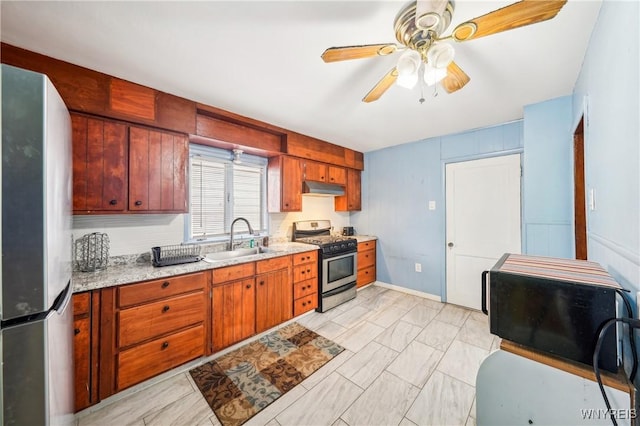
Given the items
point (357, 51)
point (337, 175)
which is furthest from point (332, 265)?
point (357, 51)

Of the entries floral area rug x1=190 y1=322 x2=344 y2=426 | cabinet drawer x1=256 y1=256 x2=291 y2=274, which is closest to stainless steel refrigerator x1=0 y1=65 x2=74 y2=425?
floral area rug x1=190 y1=322 x2=344 y2=426

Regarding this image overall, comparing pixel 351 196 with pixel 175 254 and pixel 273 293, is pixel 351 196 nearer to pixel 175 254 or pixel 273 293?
pixel 273 293

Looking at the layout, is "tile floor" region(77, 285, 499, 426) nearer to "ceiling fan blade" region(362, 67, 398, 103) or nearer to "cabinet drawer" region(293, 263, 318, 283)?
"cabinet drawer" region(293, 263, 318, 283)

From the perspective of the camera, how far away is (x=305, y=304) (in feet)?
9.86

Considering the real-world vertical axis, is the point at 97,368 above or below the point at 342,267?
below

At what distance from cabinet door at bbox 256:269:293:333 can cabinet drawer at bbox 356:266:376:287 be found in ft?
4.87

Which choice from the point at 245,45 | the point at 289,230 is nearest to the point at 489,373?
the point at 245,45

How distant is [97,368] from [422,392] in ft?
7.76

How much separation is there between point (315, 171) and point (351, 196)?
3.28ft

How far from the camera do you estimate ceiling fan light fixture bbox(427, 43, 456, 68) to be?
1.19 meters

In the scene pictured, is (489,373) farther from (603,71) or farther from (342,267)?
(342,267)

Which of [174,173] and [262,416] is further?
[174,173]

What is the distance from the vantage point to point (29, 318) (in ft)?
2.43

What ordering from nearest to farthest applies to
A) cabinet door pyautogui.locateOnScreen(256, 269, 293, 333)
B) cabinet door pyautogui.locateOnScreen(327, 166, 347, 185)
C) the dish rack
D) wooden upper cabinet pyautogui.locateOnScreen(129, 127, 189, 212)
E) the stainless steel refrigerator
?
the stainless steel refrigerator < wooden upper cabinet pyautogui.locateOnScreen(129, 127, 189, 212) < the dish rack < cabinet door pyautogui.locateOnScreen(256, 269, 293, 333) < cabinet door pyautogui.locateOnScreen(327, 166, 347, 185)
